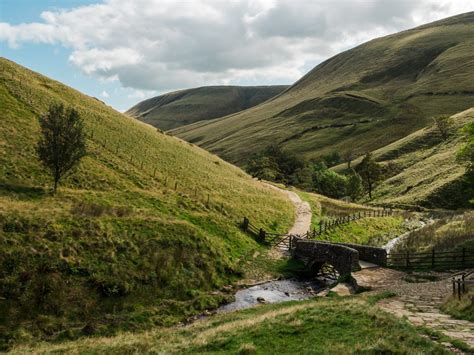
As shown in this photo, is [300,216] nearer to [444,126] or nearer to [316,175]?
[316,175]

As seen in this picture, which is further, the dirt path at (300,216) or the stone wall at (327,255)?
the dirt path at (300,216)

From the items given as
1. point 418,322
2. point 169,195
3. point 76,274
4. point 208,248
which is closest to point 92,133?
point 169,195

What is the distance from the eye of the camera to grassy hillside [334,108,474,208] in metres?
75.2

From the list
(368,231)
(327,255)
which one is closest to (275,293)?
(327,255)

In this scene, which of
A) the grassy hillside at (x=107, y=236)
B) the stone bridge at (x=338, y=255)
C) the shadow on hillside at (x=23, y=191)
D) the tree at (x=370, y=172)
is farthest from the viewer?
the tree at (x=370, y=172)

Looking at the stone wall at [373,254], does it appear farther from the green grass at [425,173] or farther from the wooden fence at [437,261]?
the green grass at [425,173]

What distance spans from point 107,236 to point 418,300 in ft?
69.0

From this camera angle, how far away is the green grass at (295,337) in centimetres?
1482

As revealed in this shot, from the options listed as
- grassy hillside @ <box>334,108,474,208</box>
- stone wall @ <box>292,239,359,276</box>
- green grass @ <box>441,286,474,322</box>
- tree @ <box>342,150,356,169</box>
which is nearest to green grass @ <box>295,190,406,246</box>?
stone wall @ <box>292,239,359,276</box>

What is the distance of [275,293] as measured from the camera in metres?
31.9

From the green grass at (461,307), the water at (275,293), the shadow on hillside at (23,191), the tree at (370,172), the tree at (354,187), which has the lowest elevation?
the water at (275,293)

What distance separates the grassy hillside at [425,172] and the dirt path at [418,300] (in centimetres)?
2690

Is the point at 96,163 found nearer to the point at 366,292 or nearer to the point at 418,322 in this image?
the point at 366,292

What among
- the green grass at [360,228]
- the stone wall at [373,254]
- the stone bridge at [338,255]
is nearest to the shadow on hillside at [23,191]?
the stone bridge at [338,255]
